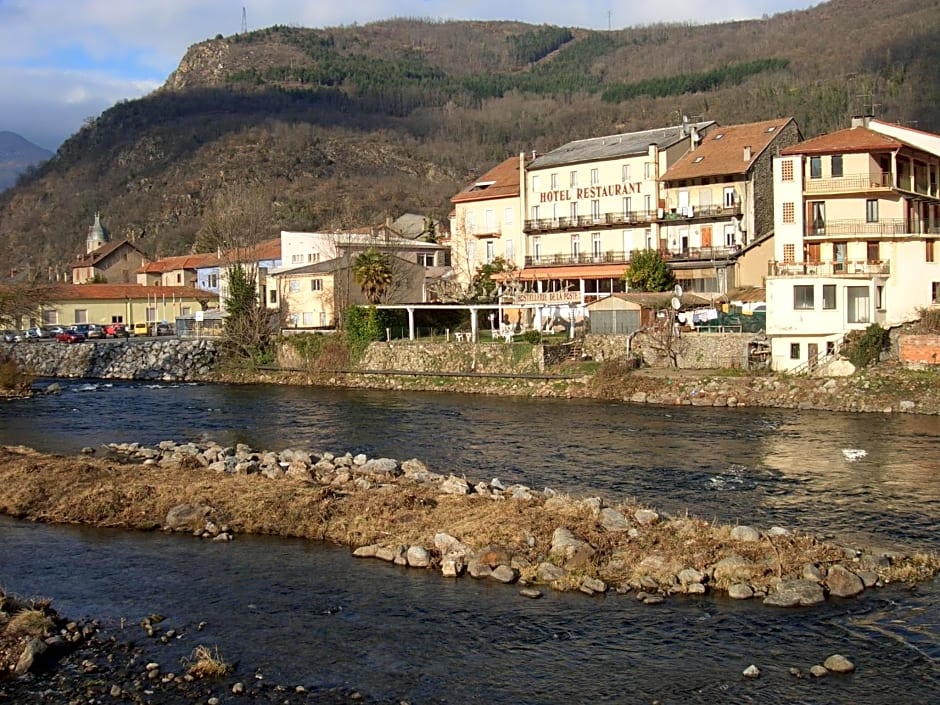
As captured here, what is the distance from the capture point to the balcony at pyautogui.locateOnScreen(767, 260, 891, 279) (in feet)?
134

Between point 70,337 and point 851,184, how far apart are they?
48308 millimetres

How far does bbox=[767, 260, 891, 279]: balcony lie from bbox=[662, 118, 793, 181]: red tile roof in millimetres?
12931

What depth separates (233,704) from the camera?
1241 cm

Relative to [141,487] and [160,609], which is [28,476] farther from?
[160,609]

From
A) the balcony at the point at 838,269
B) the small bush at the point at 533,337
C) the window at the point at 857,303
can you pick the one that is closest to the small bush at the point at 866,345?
the window at the point at 857,303

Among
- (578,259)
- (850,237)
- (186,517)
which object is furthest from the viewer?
(578,259)

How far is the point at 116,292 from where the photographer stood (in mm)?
78375

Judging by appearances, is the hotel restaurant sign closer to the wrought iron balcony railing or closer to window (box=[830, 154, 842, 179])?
the wrought iron balcony railing

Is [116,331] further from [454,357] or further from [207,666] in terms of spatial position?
[207,666]

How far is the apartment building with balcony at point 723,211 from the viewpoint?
5306 cm

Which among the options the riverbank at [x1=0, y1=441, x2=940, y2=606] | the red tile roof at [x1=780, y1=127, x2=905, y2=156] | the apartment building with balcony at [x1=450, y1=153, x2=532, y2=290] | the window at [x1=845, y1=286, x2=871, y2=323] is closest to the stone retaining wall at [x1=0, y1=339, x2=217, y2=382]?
the apartment building with balcony at [x1=450, y1=153, x2=532, y2=290]

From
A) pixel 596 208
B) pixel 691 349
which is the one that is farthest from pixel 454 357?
pixel 596 208

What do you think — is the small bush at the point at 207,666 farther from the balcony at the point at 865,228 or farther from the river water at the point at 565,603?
the balcony at the point at 865,228

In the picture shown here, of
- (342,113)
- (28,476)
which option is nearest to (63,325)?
(28,476)
